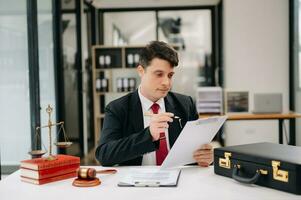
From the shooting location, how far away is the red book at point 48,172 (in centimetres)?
145

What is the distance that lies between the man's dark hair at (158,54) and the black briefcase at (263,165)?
52 centimetres

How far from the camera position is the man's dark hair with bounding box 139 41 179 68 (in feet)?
6.08

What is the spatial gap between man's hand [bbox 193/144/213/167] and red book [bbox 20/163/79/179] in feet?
1.74

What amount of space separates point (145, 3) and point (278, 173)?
6085mm

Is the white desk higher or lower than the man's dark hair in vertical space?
lower

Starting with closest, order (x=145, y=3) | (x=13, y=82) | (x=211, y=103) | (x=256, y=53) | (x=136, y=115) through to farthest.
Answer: (x=136, y=115) < (x=13, y=82) < (x=211, y=103) < (x=256, y=53) < (x=145, y=3)

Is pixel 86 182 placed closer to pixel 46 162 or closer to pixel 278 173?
pixel 46 162

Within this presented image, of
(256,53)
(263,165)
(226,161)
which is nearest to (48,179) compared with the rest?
(226,161)

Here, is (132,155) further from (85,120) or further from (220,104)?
(85,120)

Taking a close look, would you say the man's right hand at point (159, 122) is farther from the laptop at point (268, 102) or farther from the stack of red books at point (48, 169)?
the laptop at point (268, 102)

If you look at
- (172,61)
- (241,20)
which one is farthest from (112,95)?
(172,61)

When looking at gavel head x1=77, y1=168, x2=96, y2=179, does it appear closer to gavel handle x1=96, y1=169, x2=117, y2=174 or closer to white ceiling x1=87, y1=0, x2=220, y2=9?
gavel handle x1=96, y1=169, x2=117, y2=174

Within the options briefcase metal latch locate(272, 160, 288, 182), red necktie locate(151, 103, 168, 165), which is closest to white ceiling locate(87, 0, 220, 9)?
red necktie locate(151, 103, 168, 165)

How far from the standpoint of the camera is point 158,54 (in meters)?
1.86
